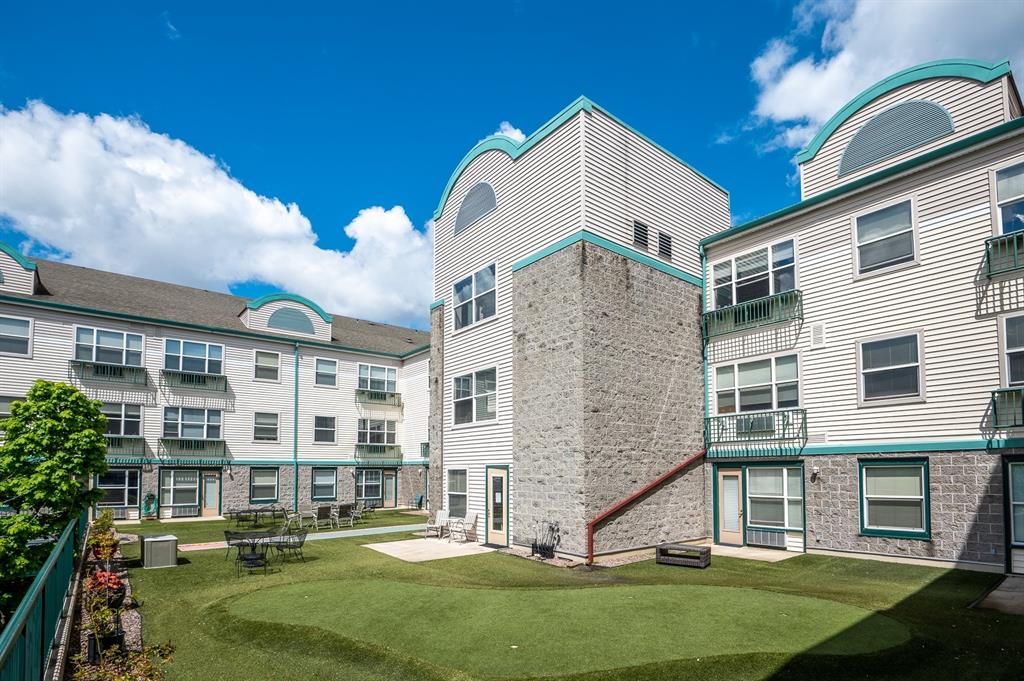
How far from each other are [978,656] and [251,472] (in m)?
26.2

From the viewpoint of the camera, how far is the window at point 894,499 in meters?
12.6

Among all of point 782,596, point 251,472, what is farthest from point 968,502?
point 251,472

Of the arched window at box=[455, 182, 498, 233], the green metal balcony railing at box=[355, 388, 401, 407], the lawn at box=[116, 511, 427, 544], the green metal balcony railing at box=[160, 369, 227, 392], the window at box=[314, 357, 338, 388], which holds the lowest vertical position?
the lawn at box=[116, 511, 427, 544]

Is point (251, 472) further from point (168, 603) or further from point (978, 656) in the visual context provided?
point (978, 656)

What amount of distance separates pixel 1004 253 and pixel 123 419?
91.7 ft

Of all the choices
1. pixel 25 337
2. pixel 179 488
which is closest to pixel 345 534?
pixel 179 488

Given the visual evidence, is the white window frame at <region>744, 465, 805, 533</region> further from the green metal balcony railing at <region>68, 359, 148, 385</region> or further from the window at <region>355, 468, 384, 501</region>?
the green metal balcony railing at <region>68, 359, 148, 385</region>

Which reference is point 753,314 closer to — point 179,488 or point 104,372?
point 179,488

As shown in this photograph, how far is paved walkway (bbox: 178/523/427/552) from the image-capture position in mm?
16500

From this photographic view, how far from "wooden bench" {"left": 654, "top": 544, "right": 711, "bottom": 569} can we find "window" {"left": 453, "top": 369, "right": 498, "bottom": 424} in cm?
566

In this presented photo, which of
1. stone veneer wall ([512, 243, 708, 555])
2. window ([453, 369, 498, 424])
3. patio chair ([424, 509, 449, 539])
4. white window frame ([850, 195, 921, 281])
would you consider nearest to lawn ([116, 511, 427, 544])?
patio chair ([424, 509, 449, 539])

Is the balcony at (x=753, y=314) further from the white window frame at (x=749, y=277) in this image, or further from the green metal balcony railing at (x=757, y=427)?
the green metal balcony railing at (x=757, y=427)

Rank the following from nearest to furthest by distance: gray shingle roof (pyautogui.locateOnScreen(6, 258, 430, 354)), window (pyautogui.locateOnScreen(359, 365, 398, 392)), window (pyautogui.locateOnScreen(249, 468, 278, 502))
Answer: gray shingle roof (pyautogui.locateOnScreen(6, 258, 430, 354)) < window (pyautogui.locateOnScreen(249, 468, 278, 502)) < window (pyautogui.locateOnScreen(359, 365, 398, 392))

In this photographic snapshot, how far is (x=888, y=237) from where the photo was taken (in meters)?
13.7
